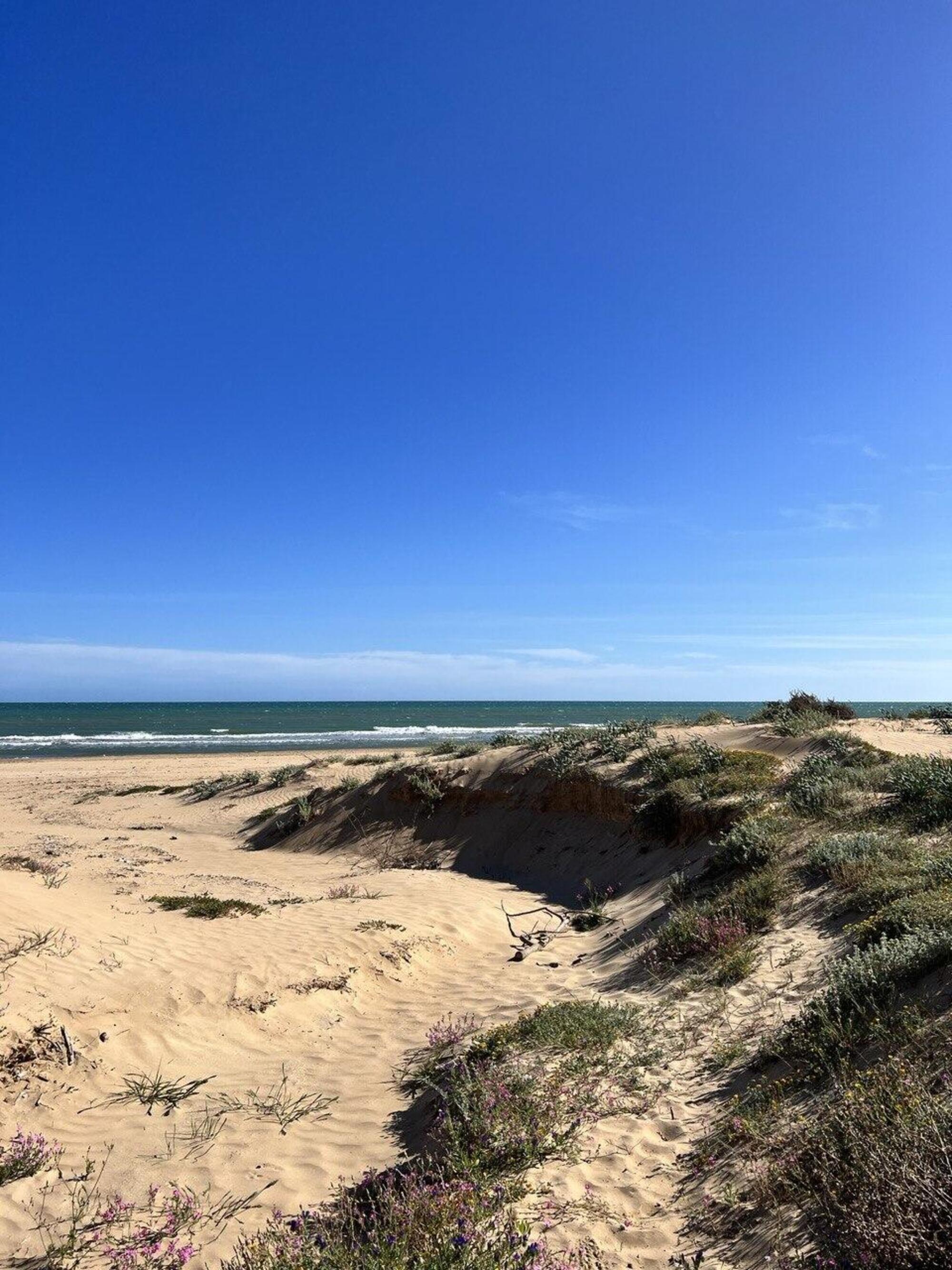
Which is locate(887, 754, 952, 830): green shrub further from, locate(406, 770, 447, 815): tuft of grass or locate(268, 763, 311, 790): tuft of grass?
locate(268, 763, 311, 790): tuft of grass

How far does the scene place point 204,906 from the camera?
1045 centimetres

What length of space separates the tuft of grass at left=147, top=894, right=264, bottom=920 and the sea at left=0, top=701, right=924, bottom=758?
41.6ft

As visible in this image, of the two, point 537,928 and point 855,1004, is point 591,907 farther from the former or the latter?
point 855,1004

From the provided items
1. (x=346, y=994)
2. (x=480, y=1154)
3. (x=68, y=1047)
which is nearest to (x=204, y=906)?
(x=346, y=994)

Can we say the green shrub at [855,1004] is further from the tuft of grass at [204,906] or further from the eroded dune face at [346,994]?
the tuft of grass at [204,906]

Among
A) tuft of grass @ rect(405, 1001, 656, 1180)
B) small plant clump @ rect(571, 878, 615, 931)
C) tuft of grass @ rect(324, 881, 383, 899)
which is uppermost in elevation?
tuft of grass @ rect(405, 1001, 656, 1180)

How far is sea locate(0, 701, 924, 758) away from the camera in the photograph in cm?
4569

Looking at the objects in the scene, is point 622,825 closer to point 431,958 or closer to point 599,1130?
point 431,958

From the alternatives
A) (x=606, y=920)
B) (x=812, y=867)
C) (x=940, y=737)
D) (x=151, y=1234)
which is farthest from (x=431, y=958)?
(x=940, y=737)

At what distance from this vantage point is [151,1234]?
400cm

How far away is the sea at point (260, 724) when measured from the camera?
150ft

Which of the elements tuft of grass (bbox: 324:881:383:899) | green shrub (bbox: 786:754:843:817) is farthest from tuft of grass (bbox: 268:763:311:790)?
green shrub (bbox: 786:754:843:817)

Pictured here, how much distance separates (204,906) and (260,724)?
55.2 m

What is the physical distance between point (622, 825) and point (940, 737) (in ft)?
27.6
